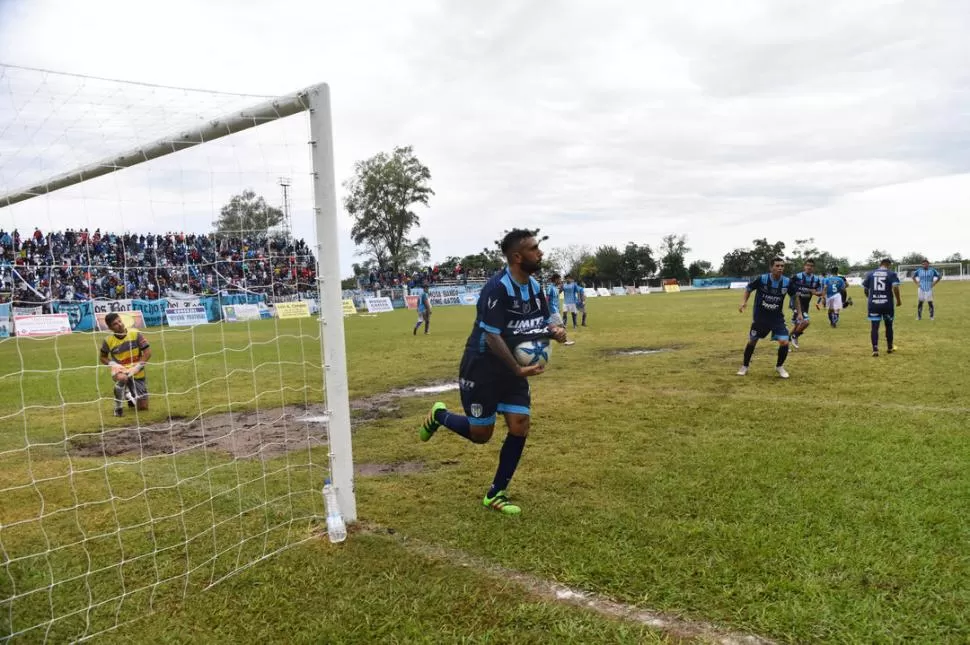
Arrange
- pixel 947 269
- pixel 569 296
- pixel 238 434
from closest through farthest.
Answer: pixel 238 434 → pixel 569 296 → pixel 947 269

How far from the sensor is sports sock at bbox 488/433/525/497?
474 centimetres

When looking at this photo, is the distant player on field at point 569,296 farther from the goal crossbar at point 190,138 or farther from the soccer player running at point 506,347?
the goal crossbar at point 190,138

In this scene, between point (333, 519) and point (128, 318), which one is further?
point (128, 318)

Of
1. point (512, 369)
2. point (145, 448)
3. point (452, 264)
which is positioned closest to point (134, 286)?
point (145, 448)

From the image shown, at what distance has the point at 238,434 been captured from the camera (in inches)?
299

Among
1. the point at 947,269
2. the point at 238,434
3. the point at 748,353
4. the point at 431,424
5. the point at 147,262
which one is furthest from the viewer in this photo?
the point at 947,269

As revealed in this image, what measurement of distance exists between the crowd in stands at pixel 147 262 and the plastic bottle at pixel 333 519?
62.2 inches

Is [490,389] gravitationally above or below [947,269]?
below

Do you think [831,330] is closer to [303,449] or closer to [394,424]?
[394,424]

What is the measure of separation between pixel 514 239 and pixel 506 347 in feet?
2.75

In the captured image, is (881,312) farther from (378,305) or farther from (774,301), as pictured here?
(378,305)

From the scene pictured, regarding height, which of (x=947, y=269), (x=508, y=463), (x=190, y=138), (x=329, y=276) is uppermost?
(x=190, y=138)

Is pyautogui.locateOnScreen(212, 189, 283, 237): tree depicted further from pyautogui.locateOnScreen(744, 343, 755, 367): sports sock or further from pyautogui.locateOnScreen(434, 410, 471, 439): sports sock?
pyautogui.locateOnScreen(744, 343, 755, 367): sports sock

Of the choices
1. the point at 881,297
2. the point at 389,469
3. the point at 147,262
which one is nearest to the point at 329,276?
the point at 389,469
